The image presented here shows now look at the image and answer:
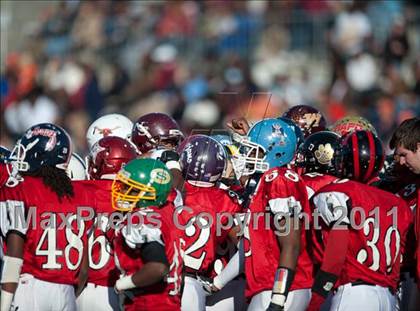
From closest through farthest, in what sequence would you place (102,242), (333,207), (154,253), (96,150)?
(154,253) → (333,207) → (102,242) → (96,150)

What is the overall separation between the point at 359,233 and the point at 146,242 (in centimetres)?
140

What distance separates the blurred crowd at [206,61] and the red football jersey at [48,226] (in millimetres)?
8055

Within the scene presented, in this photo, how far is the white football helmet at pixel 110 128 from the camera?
930 centimetres

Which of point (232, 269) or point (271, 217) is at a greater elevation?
point (271, 217)

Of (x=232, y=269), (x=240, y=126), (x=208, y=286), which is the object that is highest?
(x=240, y=126)

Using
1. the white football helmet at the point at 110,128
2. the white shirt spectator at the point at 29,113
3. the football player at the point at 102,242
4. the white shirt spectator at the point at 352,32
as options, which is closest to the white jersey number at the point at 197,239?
the football player at the point at 102,242

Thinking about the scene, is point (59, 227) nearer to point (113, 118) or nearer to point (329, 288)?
point (329, 288)

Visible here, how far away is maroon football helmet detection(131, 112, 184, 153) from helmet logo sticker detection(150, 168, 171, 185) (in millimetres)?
2012

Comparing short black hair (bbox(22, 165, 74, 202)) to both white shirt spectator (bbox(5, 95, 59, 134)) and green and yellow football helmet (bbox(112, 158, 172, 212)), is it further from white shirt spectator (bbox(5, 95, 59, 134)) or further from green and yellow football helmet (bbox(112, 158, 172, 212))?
white shirt spectator (bbox(5, 95, 59, 134))

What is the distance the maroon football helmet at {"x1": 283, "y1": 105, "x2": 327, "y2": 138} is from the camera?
8922 mm

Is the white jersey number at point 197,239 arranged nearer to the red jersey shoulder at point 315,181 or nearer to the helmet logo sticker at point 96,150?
the red jersey shoulder at point 315,181

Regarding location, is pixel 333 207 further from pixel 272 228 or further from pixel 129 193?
pixel 129 193

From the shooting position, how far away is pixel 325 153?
7.40 m

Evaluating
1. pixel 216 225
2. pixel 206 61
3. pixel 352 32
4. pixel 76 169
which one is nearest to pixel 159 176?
pixel 216 225
